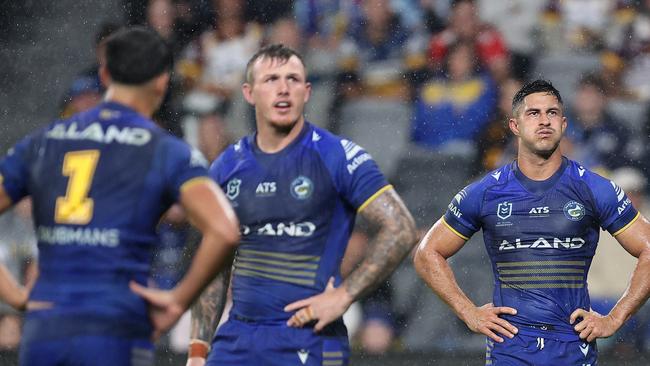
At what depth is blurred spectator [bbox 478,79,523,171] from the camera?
10867 mm

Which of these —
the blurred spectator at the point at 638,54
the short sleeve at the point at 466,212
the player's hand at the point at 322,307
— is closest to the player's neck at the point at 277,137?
the player's hand at the point at 322,307

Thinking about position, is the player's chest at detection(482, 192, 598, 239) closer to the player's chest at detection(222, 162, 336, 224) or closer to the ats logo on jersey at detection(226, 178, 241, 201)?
the player's chest at detection(222, 162, 336, 224)

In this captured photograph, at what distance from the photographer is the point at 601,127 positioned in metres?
10.9

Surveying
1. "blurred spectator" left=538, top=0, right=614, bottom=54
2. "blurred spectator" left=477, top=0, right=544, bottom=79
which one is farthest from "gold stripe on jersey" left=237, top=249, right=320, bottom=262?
"blurred spectator" left=538, top=0, right=614, bottom=54

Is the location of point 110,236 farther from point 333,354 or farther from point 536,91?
point 536,91

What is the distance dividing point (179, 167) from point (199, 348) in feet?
5.69

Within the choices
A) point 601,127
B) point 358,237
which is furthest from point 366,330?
point 601,127

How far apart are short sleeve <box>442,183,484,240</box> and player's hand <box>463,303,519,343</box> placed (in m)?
0.48

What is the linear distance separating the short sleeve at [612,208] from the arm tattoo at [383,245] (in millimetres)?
1444

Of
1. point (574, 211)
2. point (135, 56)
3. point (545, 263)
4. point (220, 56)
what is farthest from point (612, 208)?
point (220, 56)

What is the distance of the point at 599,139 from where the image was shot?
427 inches

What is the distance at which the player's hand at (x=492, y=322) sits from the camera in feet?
20.8

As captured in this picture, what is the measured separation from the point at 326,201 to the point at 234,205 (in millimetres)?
469

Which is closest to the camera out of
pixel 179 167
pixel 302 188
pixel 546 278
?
pixel 179 167
